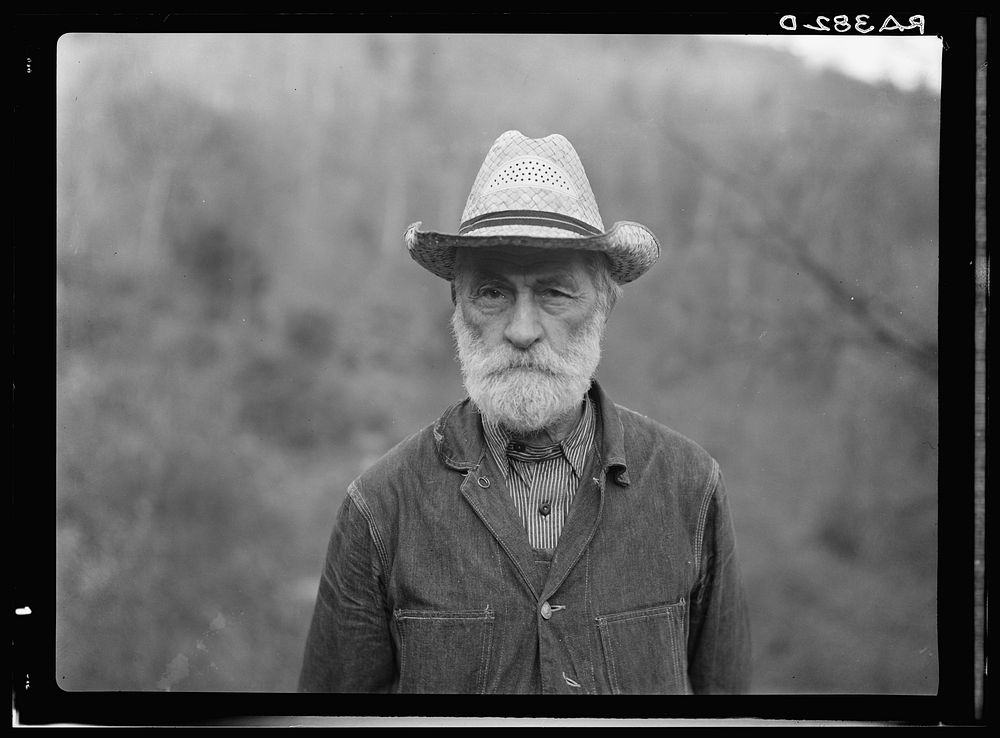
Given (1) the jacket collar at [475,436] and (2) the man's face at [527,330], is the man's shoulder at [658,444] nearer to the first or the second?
(1) the jacket collar at [475,436]

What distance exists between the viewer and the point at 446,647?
7.10 ft

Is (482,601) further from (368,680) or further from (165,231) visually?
(165,231)

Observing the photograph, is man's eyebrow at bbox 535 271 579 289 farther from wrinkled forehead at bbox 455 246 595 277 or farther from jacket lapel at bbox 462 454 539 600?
jacket lapel at bbox 462 454 539 600

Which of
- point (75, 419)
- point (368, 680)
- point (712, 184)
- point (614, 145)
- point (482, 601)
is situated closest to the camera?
point (482, 601)

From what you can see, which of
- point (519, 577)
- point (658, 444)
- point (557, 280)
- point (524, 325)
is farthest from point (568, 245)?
point (519, 577)

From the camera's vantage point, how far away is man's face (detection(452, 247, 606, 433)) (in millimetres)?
2113

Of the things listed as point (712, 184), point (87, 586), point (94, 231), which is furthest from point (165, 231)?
point (712, 184)

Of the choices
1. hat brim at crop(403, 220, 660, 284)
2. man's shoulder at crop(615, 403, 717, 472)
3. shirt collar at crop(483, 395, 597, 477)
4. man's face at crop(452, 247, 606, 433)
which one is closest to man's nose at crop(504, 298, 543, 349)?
man's face at crop(452, 247, 606, 433)

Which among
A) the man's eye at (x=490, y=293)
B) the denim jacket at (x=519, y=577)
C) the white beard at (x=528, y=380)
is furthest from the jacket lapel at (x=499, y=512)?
the man's eye at (x=490, y=293)

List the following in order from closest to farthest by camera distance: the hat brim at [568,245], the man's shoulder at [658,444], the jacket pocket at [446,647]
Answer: the hat brim at [568,245], the jacket pocket at [446,647], the man's shoulder at [658,444]

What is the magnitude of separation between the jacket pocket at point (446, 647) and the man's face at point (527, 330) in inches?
24.1

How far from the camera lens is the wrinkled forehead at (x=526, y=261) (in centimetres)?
210

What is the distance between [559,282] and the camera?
2.13 meters
